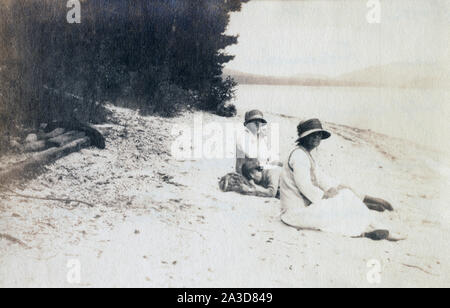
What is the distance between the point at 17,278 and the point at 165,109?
2494mm

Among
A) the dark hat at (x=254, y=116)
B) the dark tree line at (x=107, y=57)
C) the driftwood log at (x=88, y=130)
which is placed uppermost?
the dark tree line at (x=107, y=57)

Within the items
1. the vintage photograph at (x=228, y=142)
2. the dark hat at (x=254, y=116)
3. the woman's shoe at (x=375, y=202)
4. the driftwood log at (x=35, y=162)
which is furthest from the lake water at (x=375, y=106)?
the driftwood log at (x=35, y=162)

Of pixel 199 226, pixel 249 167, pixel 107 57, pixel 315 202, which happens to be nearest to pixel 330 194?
pixel 315 202

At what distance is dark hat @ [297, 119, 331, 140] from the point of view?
164 inches

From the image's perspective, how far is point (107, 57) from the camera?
461 centimetres

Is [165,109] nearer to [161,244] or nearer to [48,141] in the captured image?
[48,141]

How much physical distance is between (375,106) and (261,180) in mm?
1687

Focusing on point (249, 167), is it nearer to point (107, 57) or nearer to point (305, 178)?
point (305, 178)

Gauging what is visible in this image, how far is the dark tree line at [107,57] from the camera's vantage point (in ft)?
14.7

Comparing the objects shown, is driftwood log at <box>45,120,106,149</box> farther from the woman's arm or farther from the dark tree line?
the woman's arm

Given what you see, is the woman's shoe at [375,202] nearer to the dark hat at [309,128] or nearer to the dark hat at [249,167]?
the dark hat at [309,128]

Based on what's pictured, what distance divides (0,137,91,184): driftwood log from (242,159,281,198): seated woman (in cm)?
208

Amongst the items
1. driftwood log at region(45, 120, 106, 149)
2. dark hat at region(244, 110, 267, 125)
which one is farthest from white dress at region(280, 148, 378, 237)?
driftwood log at region(45, 120, 106, 149)

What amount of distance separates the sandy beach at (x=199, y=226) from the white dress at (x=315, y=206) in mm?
120
